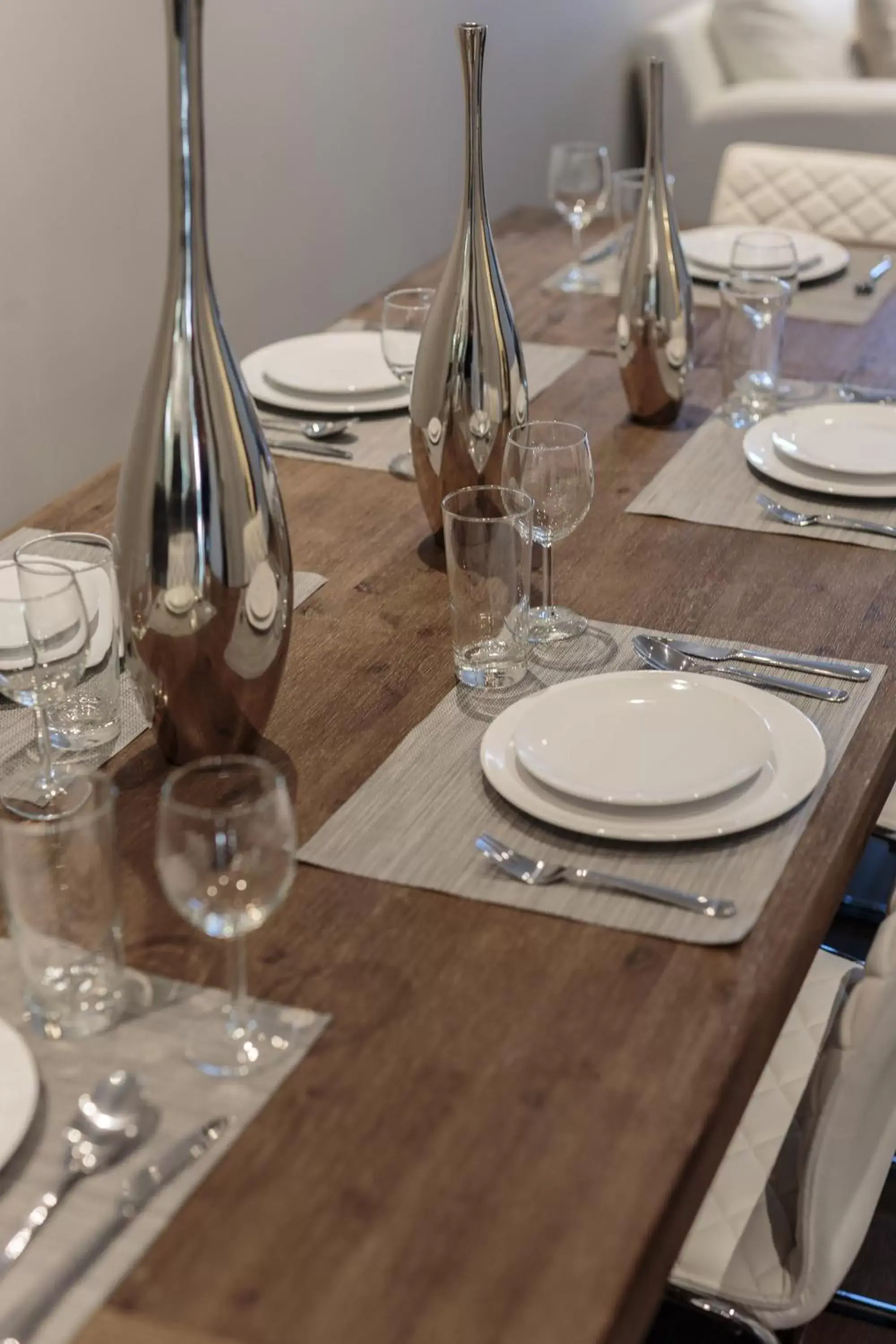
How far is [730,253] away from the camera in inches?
→ 88.2

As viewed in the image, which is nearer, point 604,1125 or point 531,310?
point 604,1125

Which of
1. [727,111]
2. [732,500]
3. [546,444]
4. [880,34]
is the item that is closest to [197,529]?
[546,444]

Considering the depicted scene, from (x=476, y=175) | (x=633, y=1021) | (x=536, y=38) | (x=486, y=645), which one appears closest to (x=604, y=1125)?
(x=633, y=1021)

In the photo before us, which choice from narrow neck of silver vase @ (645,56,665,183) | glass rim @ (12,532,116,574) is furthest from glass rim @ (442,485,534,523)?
narrow neck of silver vase @ (645,56,665,183)

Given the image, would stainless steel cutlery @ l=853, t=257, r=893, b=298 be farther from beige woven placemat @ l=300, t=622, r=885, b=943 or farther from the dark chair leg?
Answer: the dark chair leg

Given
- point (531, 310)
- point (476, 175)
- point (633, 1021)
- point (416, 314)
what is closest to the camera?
point (633, 1021)

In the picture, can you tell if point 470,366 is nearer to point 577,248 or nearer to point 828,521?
point 828,521

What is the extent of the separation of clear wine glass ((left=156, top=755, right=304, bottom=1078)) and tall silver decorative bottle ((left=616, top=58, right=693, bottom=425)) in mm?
965

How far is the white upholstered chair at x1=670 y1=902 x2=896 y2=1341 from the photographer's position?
0.96 metres

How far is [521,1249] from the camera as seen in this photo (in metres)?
0.69

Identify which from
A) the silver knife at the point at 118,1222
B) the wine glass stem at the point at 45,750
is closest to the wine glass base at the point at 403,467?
the wine glass stem at the point at 45,750

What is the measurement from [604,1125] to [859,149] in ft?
13.8

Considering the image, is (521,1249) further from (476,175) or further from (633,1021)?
(476,175)

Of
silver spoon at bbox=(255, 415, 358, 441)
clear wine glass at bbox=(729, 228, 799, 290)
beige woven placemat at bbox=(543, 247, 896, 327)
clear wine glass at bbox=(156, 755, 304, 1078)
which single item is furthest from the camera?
beige woven placemat at bbox=(543, 247, 896, 327)
